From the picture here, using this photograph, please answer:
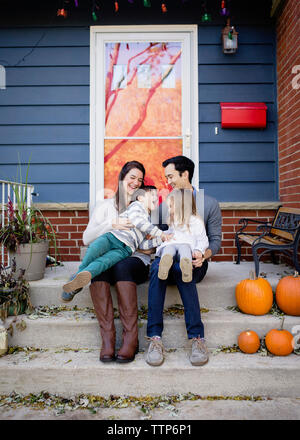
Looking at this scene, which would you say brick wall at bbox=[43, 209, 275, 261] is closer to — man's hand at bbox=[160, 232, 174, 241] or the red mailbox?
the red mailbox

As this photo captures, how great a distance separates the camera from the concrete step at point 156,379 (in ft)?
6.00

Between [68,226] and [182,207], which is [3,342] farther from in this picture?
[68,226]

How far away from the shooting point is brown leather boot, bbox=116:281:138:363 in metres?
1.88

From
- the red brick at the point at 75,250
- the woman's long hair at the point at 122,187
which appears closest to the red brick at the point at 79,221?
the red brick at the point at 75,250

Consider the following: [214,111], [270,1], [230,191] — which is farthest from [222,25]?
[230,191]

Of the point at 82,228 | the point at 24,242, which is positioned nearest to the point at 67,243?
the point at 82,228

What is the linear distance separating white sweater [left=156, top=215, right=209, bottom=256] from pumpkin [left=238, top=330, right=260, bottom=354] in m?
0.58

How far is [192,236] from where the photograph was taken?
2207mm

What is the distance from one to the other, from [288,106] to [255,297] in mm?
1958

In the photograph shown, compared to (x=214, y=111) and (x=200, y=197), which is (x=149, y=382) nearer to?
(x=200, y=197)

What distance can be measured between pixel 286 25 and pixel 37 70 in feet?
8.29

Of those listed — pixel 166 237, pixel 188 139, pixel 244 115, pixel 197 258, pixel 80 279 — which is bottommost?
pixel 80 279

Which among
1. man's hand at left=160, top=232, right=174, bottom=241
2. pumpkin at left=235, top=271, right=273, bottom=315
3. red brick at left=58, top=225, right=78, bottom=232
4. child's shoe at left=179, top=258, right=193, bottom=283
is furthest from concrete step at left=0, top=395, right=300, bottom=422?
red brick at left=58, top=225, right=78, bottom=232

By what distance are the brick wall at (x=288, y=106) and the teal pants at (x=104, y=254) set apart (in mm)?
1753
